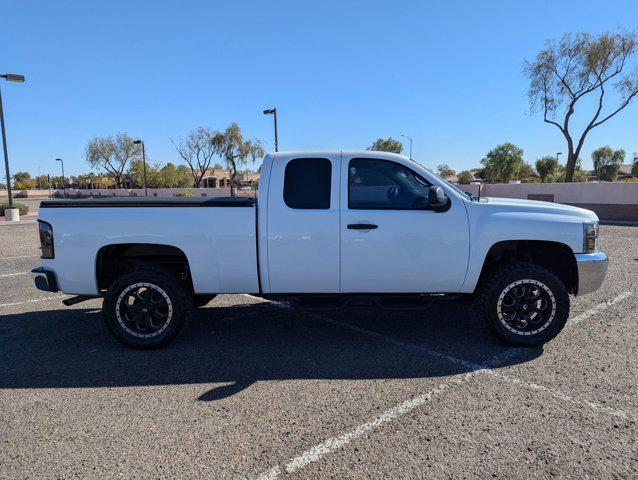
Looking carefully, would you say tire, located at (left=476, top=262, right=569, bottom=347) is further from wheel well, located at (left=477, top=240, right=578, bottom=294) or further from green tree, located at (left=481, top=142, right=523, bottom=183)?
green tree, located at (left=481, top=142, right=523, bottom=183)

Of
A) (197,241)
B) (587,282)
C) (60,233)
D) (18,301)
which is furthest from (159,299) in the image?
(587,282)

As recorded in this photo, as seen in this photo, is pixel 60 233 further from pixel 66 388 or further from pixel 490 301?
pixel 490 301

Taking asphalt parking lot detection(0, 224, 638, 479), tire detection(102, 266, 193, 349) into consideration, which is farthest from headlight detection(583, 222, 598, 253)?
tire detection(102, 266, 193, 349)

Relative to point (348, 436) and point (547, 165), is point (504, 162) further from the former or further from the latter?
point (348, 436)

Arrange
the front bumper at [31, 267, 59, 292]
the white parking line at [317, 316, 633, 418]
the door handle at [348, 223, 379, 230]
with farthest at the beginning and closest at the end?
the front bumper at [31, 267, 59, 292], the door handle at [348, 223, 379, 230], the white parking line at [317, 316, 633, 418]

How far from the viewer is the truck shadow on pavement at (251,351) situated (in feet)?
13.2

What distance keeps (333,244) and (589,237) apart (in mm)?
2638

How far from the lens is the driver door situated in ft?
14.6

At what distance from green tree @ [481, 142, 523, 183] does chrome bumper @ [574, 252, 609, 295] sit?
267ft

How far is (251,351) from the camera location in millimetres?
4613

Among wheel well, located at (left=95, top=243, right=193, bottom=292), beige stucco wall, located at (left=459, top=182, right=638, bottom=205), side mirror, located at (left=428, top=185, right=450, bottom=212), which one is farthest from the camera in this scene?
beige stucco wall, located at (left=459, top=182, right=638, bottom=205)

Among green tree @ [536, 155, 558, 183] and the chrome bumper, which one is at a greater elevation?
green tree @ [536, 155, 558, 183]

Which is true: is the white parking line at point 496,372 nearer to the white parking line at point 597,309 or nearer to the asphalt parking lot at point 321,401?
the asphalt parking lot at point 321,401

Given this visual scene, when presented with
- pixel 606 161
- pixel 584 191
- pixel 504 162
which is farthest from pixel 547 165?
pixel 584 191
